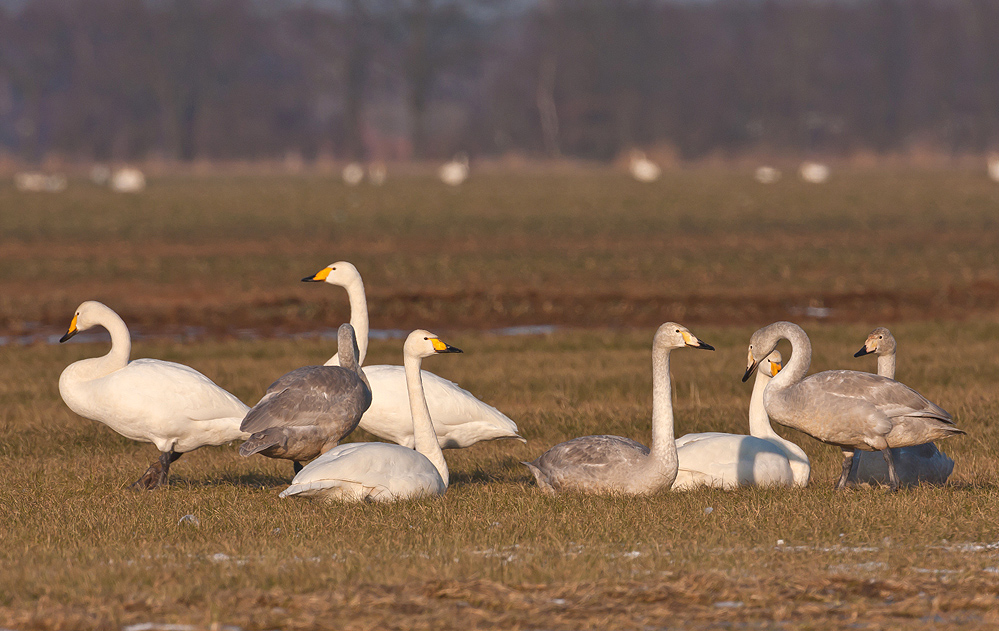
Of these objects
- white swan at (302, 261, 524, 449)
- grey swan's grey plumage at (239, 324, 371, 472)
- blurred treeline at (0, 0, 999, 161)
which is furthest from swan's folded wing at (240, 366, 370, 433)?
blurred treeline at (0, 0, 999, 161)

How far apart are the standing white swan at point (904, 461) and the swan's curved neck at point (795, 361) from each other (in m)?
0.36

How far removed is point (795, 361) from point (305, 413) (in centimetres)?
302

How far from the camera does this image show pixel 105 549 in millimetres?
7090

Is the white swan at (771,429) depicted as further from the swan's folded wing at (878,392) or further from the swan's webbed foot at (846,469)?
the swan's folded wing at (878,392)

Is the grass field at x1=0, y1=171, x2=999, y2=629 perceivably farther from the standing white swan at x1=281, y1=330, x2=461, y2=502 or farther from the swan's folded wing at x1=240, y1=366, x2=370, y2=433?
the swan's folded wing at x1=240, y1=366, x2=370, y2=433

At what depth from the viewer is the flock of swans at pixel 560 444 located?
27.6 ft

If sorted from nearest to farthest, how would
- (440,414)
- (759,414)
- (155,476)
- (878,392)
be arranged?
(878,392), (155,476), (759,414), (440,414)

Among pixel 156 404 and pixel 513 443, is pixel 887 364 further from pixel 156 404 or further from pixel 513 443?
pixel 156 404

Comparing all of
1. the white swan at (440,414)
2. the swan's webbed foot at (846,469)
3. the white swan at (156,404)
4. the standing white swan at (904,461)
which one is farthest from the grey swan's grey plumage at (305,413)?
the standing white swan at (904,461)

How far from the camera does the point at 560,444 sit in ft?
29.3

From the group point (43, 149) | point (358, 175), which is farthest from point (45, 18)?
point (358, 175)

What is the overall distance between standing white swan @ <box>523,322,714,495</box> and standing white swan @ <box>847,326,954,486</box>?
1.27 meters

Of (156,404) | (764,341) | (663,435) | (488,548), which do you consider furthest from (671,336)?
(156,404)

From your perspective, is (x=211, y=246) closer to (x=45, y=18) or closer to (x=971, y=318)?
(x=971, y=318)
